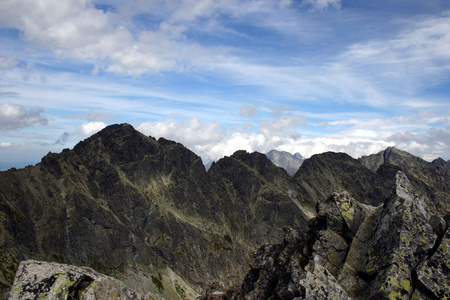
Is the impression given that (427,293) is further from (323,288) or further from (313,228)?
(313,228)

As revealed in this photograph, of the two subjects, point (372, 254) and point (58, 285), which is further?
point (372, 254)

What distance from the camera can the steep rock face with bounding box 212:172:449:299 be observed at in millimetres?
15242

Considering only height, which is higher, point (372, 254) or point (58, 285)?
point (58, 285)

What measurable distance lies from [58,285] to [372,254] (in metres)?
19.1

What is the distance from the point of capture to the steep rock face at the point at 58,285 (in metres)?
14.1

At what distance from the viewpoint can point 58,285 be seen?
47.8 ft

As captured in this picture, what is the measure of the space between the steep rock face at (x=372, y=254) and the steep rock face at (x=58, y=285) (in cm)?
1175

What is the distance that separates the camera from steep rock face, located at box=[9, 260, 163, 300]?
46.1 feet

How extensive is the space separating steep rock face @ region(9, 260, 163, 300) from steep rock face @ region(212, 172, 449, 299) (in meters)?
11.8

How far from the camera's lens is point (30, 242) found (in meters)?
162

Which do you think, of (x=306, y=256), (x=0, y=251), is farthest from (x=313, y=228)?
(x=0, y=251)

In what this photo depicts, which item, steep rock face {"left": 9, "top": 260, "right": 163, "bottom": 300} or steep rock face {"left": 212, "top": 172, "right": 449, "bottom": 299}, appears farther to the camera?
steep rock face {"left": 212, "top": 172, "right": 449, "bottom": 299}

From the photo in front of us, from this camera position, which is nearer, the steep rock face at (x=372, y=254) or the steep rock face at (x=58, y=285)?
the steep rock face at (x=58, y=285)

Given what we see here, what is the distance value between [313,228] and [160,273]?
201 meters
